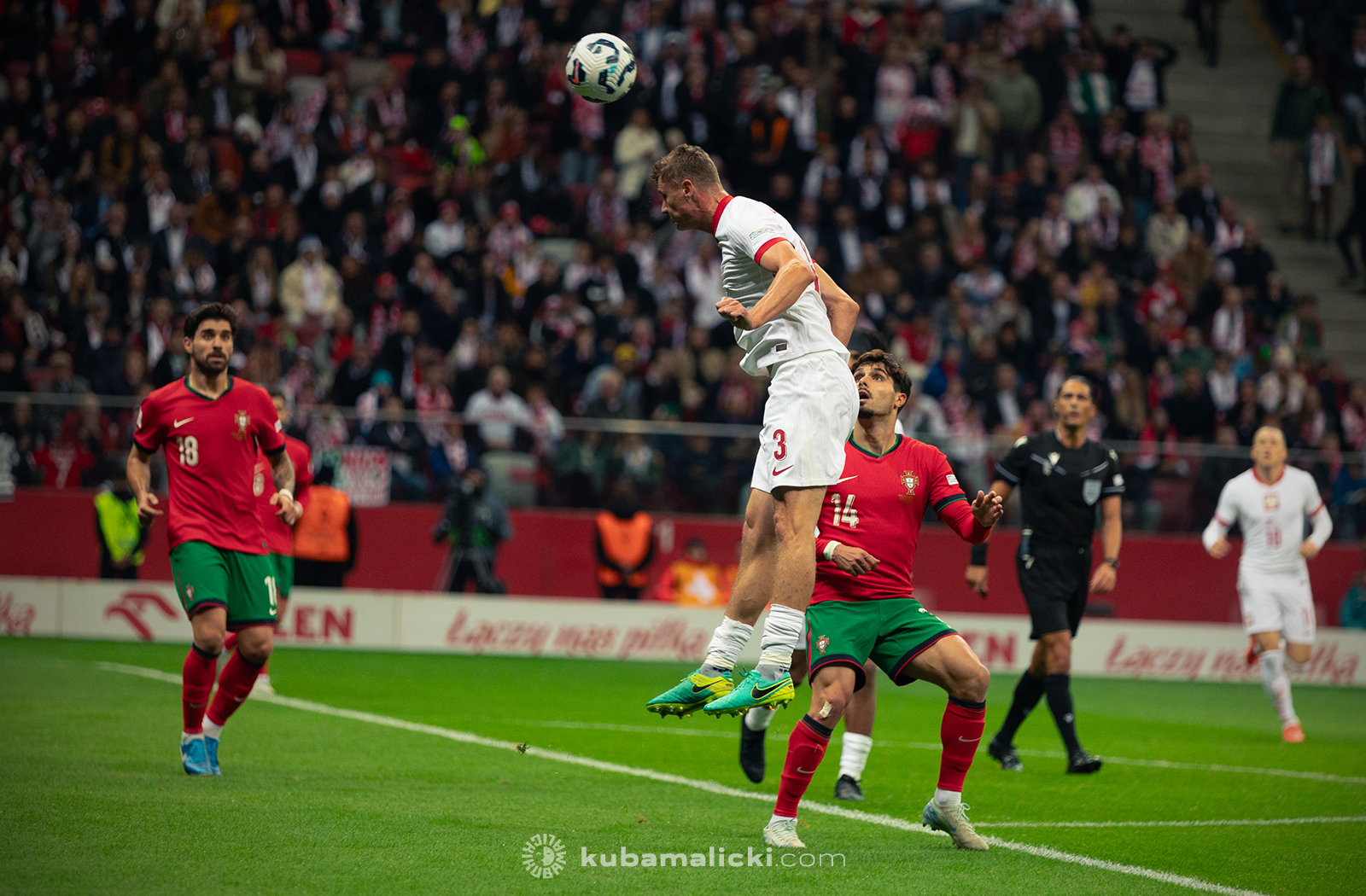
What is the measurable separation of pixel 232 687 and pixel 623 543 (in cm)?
883

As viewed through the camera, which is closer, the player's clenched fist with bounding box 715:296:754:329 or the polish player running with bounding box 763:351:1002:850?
the player's clenched fist with bounding box 715:296:754:329

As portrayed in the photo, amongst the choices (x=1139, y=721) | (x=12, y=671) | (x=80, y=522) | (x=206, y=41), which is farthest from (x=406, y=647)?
(x=206, y=41)

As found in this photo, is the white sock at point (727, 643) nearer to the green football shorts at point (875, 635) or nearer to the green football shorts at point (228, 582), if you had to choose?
the green football shorts at point (875, 635)

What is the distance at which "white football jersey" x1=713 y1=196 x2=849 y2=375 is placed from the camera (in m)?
6.14

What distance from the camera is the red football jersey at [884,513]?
659 centimetres

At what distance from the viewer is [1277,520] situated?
475 inches

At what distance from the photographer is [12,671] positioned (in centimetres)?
1208

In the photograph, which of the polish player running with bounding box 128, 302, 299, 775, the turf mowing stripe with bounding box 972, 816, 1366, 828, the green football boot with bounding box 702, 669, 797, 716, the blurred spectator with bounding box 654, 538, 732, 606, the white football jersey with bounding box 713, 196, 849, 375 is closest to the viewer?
the green football boot with bounding box 702, 669, 797, 716

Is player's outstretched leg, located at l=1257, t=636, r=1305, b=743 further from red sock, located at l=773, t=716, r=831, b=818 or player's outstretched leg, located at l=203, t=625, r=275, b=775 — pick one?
player's outstretched leg, located at l=203, t=625, r=275, b=775

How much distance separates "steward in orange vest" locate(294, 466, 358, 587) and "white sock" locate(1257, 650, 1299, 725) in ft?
31.0

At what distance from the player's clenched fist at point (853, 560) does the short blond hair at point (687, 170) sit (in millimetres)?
1691

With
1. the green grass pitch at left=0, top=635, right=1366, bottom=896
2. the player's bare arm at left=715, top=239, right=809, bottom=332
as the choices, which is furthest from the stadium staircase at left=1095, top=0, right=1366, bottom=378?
the player's bare arm at left=715, top=239, right=809, bottom=332

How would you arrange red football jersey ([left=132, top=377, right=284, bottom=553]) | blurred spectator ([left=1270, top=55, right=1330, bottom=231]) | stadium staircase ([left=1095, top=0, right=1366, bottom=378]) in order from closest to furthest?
red football jersey ([left=132, top=377, right=284, bottom=553]), stadium staircase ([left=1095, top=0, right=1366, bottom=378]), blurred spectator ([left=1270, top=55, right=1330, bottom=231])

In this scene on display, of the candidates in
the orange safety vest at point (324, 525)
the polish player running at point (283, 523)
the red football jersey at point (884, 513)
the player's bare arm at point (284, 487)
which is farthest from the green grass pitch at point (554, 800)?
the orange safety vest at point (324, 525)
